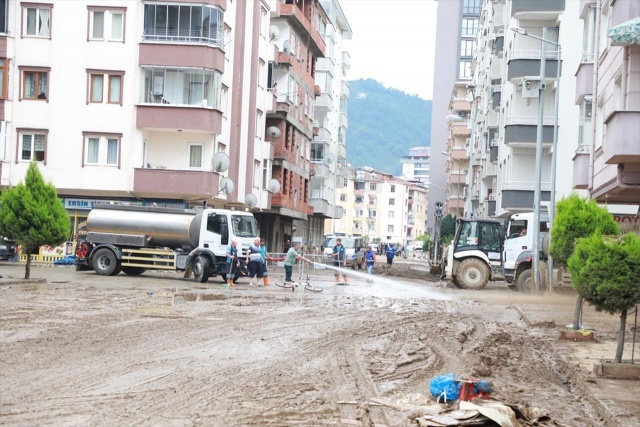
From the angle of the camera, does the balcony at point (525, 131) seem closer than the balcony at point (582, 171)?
No

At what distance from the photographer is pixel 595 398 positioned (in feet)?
37.2

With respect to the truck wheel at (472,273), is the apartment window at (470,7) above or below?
above

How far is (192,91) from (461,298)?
61.3 feet

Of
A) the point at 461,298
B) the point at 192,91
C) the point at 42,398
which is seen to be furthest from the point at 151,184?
the point at 42,398

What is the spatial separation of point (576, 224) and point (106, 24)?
1229 inches

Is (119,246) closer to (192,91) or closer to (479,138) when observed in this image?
(192,91)

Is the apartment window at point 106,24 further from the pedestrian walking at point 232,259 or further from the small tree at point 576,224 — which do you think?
the small tree at point 576,224

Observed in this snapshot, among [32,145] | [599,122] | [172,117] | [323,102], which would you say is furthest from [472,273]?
[323,102]

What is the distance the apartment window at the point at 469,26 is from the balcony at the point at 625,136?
119m

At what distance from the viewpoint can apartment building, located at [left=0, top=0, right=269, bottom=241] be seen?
4522 cm

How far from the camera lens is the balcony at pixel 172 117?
4528cm

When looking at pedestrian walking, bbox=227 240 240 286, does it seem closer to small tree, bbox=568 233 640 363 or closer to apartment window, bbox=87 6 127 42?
apartment window, bbox=87 6 127 42

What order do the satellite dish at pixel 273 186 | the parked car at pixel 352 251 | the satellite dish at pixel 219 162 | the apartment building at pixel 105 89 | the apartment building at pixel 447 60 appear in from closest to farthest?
the satellite dish at pixel 219 162 → the apartment building at pixel 105 89 → the satellite dish at pixel 273 186 → the parked car at pixel 352 251 → the apartment building at pixel 447 60

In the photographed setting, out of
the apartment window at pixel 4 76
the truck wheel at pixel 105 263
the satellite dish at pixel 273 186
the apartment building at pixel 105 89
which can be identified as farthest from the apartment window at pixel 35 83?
the satellite dish at pixel 273 186
